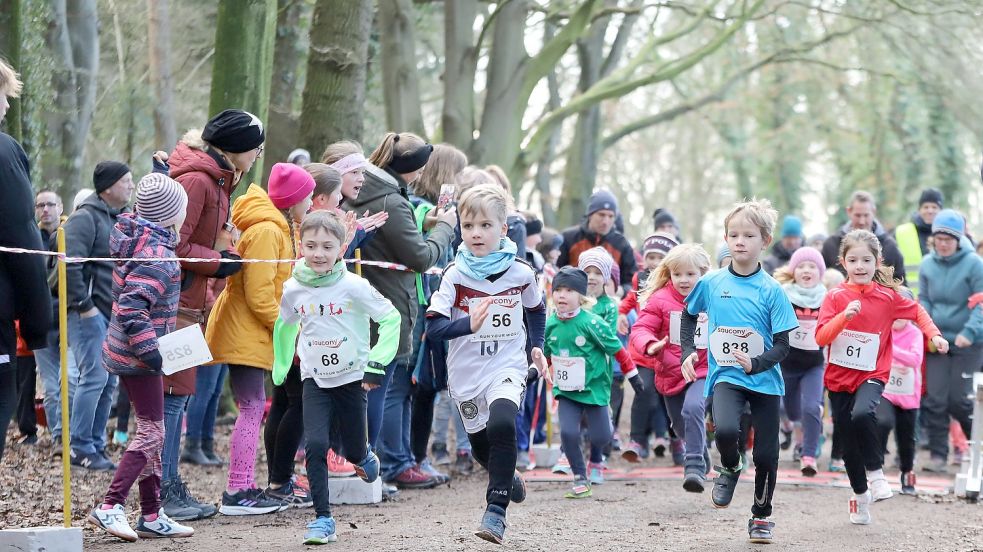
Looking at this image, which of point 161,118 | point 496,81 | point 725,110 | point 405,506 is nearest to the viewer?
point 405,506

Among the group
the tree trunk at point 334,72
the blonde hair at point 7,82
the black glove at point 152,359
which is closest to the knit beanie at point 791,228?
the tree trunk at point 334,72

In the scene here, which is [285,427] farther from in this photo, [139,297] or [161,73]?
[161,73]

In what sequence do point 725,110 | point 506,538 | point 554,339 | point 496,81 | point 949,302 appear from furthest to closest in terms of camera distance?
point 725,110
point 496,81
point 949,302
point 554,339
point 506,538

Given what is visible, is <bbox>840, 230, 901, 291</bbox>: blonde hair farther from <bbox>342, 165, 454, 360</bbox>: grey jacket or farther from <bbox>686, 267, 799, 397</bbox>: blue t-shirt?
<bbox>342, 165, 454, 360</bbox>: grey jacket

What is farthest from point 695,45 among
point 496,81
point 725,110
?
point 496,81

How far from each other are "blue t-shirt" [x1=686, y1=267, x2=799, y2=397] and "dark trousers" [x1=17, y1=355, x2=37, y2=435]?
606cm

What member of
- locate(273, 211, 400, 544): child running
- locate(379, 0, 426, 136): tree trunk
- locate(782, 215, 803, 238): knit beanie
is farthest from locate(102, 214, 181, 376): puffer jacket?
locate(379, 0, 426, 136): tree trunk

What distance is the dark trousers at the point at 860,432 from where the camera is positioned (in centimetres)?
834

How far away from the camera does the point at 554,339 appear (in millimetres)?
9664

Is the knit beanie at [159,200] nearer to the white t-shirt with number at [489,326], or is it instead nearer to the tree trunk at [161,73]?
the white t-shirt with number at [489,326]

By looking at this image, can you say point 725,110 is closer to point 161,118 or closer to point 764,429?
point 161,118

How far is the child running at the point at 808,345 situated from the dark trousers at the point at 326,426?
495 cm

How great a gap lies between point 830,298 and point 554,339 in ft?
6.67

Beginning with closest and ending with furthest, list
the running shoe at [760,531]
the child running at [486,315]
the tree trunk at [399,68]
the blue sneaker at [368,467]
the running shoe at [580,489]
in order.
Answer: the child running at [486,315] → the blue sneaker at [368,467] → the running shoe at [760,531] → the running shoe at [580,489] → the tree trunk at [399,68]
